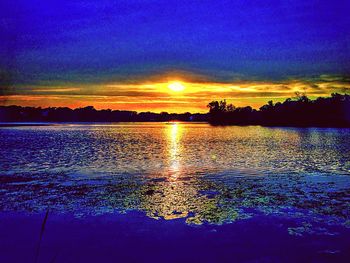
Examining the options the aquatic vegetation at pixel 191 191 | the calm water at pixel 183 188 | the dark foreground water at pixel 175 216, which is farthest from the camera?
the calm water at pixel 183 188

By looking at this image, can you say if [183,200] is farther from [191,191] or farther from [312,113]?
[312,113]

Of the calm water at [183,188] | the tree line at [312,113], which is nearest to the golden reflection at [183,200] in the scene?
the calm water at [183,188]

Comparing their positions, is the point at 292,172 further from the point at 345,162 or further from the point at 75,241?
the point at 75,241

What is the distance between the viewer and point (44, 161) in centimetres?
3114

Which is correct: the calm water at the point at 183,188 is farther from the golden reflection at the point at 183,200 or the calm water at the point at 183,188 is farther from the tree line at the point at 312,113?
the tree line at the point at 312,113

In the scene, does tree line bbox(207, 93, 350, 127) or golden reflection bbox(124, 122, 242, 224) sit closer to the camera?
golden reflection bbox(124, 122, 242, 224)

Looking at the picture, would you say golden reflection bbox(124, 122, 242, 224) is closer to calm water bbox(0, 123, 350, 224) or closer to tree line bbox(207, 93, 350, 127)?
calm water bbox(0, 123, 350, 224)

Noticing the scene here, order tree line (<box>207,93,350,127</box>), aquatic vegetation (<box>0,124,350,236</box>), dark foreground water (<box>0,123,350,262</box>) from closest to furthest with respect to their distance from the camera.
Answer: dark foreground water (<box>0,123,350,262</box>), aquatic vegetation (<box>0,124,350,236</box>), tree line (<box>207,93,350,127</box>)

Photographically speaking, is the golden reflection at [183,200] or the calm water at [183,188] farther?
the calm water at [183,188]

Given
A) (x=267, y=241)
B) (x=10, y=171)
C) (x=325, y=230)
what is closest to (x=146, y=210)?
(x=267, y=241)

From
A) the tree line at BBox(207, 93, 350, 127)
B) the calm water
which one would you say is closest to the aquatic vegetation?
the calm water

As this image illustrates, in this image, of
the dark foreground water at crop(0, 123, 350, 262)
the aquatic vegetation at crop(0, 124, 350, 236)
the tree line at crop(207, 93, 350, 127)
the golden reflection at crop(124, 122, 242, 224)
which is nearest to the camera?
the dark foreground water at crop(0, 123, 350, 262)

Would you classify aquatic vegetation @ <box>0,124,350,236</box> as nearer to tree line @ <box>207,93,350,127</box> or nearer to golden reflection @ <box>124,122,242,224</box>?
golden reflection @ <box>124,122,242,224</box>

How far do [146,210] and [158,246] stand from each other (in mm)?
3880
